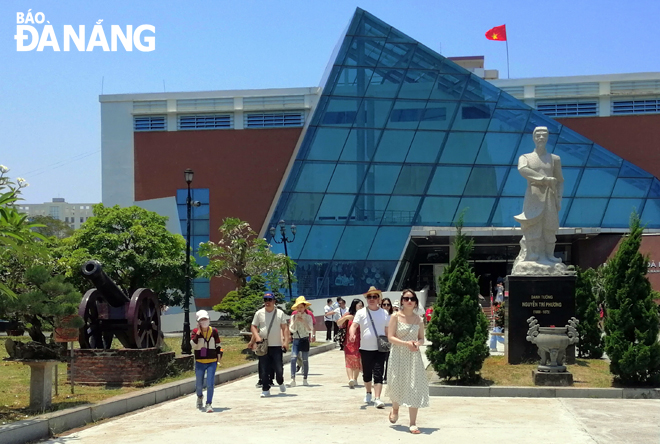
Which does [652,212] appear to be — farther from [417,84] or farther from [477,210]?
[417,84]

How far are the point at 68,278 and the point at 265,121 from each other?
17.2m

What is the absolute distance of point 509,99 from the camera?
1578 inches

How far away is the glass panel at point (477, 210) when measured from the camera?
1553 inches

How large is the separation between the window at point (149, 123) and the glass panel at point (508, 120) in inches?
686

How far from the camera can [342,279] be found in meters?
39.2

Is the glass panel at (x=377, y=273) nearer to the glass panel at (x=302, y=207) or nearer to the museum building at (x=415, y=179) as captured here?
the museum building at (x=415, y=179)

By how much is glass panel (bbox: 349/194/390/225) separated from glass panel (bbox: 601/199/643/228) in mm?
9794

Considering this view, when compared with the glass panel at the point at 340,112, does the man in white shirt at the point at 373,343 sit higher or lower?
lower

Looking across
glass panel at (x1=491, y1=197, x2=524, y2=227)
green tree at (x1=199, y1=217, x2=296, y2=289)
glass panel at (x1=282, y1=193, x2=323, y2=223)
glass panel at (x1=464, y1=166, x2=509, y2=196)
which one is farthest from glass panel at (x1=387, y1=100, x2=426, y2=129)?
green tree at (x1=199, y1=217, x2=296, y2=289)

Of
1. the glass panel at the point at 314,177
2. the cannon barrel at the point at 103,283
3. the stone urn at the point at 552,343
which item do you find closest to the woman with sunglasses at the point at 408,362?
the stone urn at the point at 552,343

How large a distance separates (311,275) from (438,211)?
6454 mm

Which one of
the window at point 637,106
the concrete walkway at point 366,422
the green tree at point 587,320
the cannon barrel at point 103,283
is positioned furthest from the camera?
the window at point 637,106

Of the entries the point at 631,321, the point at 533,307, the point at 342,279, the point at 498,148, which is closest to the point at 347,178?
the point at 342,279

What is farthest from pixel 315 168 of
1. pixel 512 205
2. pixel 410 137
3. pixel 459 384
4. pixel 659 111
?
pixel 459 384
